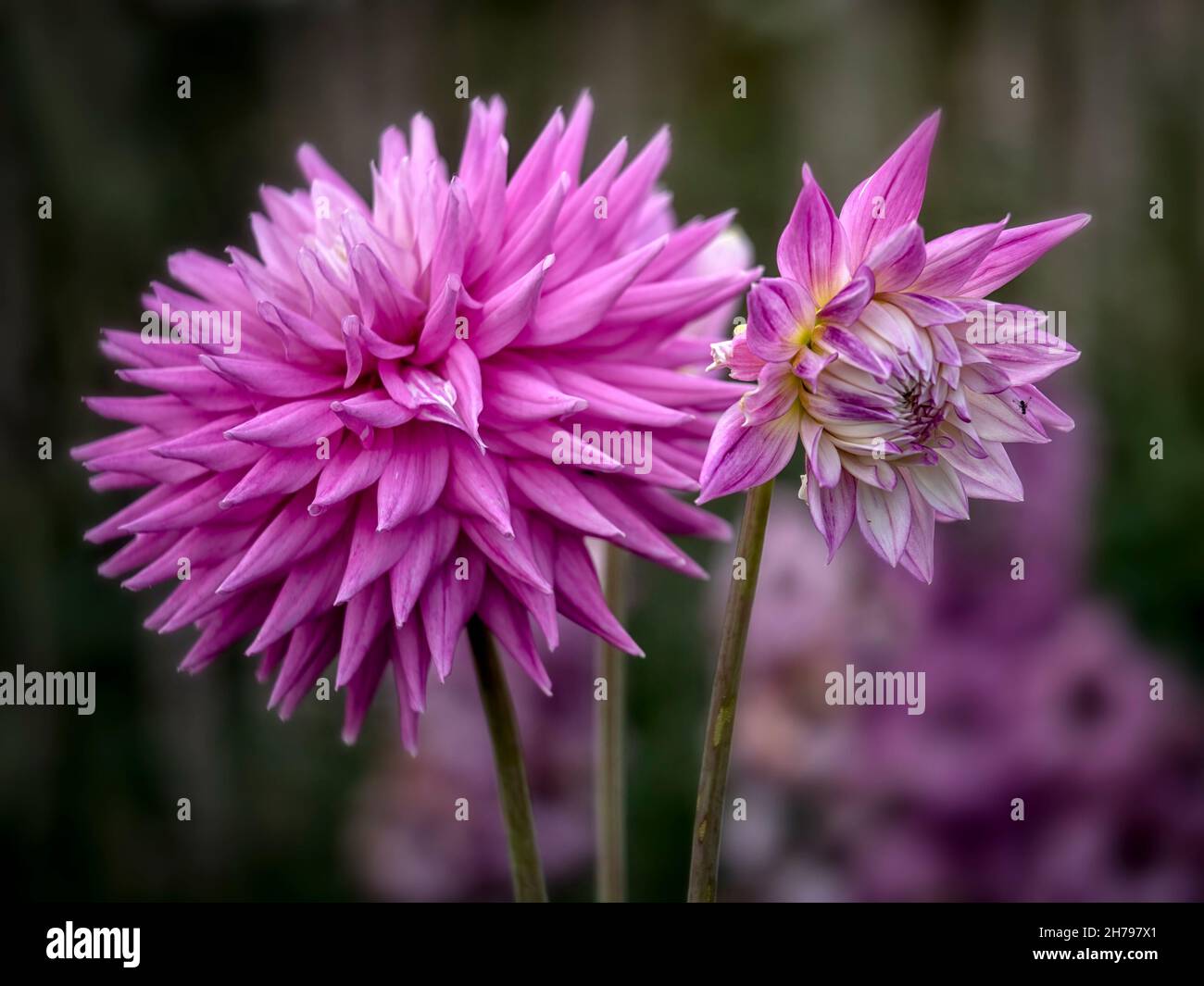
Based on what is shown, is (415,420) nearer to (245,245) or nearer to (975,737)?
(975,737)

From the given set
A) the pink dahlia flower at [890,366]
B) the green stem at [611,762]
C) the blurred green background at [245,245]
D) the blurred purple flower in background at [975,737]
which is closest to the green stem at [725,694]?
the pink dahlia flower at [890,366]

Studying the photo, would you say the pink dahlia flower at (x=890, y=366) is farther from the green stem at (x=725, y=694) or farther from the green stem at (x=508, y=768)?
the green stem at (x=508, y=768)

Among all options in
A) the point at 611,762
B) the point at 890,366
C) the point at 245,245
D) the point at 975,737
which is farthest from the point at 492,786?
the point at 245,245

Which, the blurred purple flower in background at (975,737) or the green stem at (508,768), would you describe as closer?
the green stem at (508,768)

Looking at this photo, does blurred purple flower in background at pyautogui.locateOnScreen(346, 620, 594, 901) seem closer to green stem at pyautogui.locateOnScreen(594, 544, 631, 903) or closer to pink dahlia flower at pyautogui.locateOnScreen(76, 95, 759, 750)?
green stem at pyautogui.locateOnScreen(594, 544, 631, 903)
